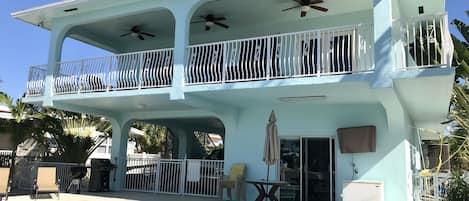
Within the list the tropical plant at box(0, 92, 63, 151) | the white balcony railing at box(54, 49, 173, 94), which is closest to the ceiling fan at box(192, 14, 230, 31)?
the white balcony railing at box(54, 49, 173, 94)

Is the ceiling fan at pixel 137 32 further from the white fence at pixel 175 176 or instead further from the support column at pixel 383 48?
the support column at pixel 383 48

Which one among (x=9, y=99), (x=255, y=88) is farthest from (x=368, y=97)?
(x=9, y=99)

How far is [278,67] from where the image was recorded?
1007 centimetres

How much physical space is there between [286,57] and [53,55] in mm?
8111

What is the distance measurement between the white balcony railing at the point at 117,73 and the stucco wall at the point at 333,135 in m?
2.93

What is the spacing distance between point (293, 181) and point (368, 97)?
3303 mm

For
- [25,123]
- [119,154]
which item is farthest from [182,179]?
[25,123]

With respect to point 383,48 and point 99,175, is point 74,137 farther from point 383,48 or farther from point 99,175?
point 383,48

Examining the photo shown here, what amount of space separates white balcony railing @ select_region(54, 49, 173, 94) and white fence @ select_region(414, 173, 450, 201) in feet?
24.1

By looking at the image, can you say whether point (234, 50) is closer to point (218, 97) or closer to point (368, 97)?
point (218, 97)

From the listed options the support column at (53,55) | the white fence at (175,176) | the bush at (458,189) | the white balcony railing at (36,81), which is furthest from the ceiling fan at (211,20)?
the bush at (458,189)

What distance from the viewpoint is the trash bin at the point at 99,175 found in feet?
48.4

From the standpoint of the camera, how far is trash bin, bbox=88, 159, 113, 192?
14750mm

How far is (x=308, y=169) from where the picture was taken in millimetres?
11453
